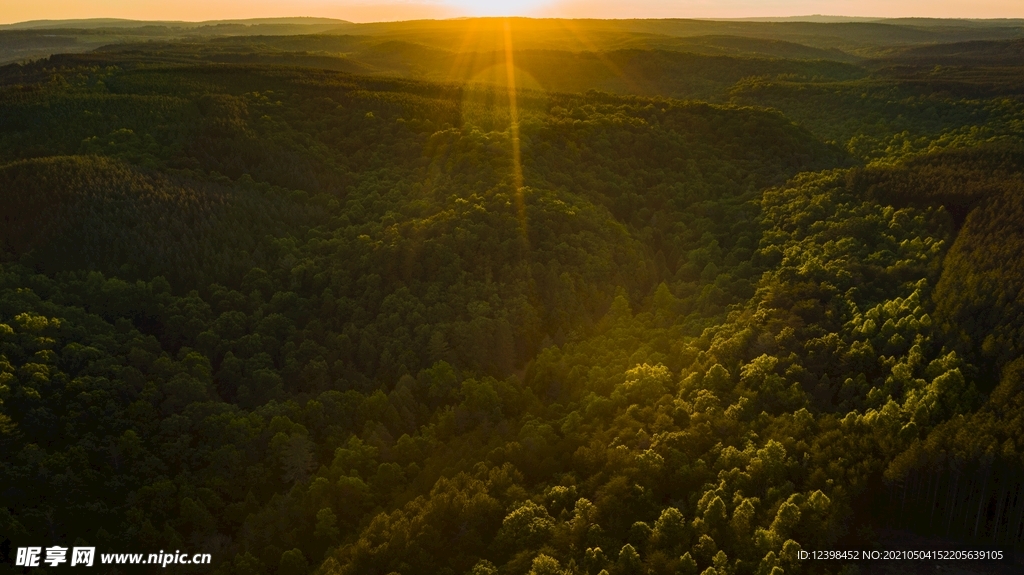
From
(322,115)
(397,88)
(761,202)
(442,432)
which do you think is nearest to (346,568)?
(442,432)

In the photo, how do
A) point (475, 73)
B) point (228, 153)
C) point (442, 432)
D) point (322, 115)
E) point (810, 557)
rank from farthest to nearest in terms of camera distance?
point (475, 73)
point (322, 115)
point (228, 153)
point (442, 432)
point (810, 557)

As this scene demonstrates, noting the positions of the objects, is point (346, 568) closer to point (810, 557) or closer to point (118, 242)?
point (810, 557)

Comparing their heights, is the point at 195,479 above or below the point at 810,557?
below

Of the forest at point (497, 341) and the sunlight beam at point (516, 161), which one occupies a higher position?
the sunlight beam at point (516, 161)

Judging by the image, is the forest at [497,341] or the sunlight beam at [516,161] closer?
the forest at [497,341]

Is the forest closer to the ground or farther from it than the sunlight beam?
closer to the ground

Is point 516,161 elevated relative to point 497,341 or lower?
elevated

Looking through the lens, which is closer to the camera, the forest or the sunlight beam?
the forest

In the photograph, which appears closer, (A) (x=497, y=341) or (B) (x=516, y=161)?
(A) (x=497, y=341)
